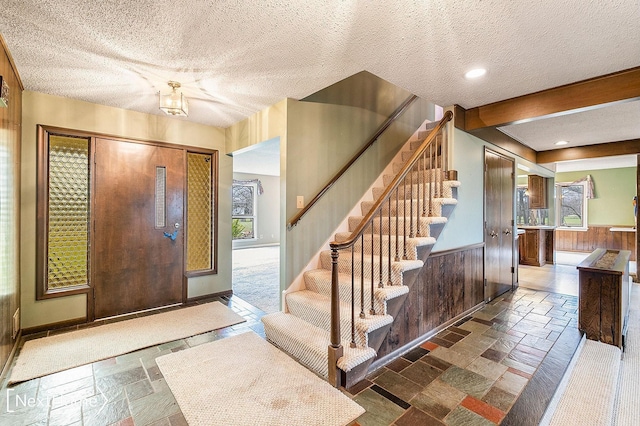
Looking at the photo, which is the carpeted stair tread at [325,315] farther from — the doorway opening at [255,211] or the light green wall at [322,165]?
the doorway opening at [255,211]

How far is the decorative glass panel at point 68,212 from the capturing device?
123 inches

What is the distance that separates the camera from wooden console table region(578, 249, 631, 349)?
281cm

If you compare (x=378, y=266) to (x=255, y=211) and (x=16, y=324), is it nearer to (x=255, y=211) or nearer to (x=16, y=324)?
(x=16, y=324)

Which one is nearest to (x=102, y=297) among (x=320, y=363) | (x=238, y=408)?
(x=238, y=408)

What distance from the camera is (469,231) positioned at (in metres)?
3.60

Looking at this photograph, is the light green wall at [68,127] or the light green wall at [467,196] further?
the light green wall at [467,196]

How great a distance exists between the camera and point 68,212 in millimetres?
3213

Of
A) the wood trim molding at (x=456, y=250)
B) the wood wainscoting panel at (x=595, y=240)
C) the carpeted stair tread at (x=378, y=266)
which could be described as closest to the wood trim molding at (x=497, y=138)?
the wood trim molding at (x=456, y=250)

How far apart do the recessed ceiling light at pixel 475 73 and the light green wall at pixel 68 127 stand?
3.25 meters

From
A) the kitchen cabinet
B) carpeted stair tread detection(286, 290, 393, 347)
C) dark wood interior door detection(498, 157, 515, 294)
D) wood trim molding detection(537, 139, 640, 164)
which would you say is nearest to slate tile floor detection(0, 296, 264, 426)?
carpeted stair tread detection(286, 290, 393, 347)

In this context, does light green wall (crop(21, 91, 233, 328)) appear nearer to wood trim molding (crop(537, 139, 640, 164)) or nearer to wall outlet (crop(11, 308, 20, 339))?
wall outlet (crop(11, 308, 20, 339))

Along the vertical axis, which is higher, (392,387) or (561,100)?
(561,100)

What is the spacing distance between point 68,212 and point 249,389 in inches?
111

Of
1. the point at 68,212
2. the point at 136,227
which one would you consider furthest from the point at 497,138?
the point at 68,212
